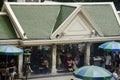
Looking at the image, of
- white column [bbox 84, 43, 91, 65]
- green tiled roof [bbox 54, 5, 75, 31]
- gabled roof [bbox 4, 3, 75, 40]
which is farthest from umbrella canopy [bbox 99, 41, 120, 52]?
gabled roof [bbox 4, 3, 75, 40]

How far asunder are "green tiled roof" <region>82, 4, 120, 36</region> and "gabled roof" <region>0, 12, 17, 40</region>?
6117 millimetres

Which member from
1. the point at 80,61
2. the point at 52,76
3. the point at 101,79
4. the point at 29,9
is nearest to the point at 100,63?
the point at 80,61

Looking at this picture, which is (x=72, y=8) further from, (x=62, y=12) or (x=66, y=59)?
(x=66, y=59)

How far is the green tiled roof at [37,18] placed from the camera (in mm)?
25734

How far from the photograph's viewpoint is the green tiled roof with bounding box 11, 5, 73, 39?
25.7 meters

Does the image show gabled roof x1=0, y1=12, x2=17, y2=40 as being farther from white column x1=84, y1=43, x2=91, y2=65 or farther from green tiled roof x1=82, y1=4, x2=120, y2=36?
green tiled roof x1=82, y1=4, x2=120, y2=36

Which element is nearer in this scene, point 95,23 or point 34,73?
point 34,73

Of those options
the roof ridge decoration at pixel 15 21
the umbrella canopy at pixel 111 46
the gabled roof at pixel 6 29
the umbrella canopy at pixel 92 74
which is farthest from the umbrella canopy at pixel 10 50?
the umbrella canopy at pixel 111 46

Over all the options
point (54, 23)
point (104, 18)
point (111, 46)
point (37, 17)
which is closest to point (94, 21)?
point (104, 18)

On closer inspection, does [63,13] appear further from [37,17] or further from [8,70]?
[8,70]

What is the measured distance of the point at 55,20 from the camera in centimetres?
2706

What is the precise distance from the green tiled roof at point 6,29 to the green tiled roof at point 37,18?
715 mm

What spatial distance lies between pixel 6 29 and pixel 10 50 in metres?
2.70

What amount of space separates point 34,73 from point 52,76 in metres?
1.22
